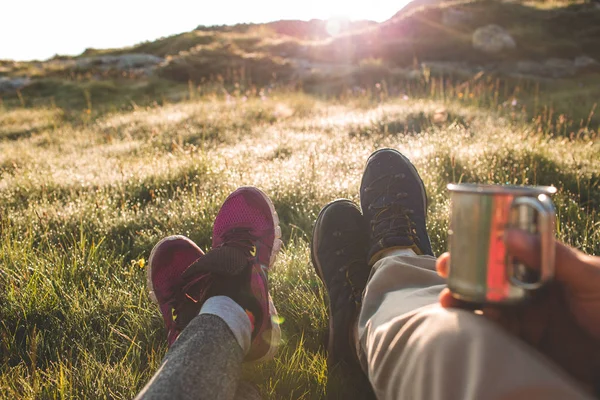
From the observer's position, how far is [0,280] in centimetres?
213

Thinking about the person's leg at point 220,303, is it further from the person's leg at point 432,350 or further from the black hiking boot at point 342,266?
the person's leg at point 432,350

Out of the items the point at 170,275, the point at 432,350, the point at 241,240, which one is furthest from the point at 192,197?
the point at 432,350

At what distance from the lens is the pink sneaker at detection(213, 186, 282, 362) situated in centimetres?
162

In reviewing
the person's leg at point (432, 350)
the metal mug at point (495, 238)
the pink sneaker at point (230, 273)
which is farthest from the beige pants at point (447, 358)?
the pink sneaker at point (230, 273)

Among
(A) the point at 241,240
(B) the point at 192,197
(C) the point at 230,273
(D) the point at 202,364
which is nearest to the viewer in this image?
(D) the point at 202,364

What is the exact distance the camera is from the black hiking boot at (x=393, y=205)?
1.99 metres

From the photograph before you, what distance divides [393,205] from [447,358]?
1.36 metres

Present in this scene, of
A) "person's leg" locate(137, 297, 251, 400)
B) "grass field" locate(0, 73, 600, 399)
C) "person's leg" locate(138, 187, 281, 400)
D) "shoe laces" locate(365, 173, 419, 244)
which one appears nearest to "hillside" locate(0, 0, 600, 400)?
"grass field" locate(0, 73, 600, 399)

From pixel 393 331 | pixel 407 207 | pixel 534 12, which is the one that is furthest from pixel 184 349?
pixel 534 12

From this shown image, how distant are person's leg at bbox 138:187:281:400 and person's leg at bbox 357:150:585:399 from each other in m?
0.42

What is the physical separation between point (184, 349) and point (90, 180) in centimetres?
315

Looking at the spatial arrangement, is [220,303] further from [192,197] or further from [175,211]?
[192,197]

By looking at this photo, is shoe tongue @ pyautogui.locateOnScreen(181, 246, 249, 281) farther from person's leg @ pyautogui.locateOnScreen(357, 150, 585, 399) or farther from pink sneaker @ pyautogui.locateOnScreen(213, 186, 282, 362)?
person's leg @ pyautogui.locateOnScreen(357, 150, 585, 399)

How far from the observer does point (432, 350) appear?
3.22 ft
